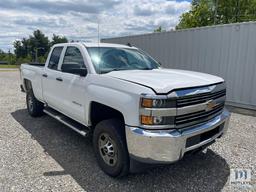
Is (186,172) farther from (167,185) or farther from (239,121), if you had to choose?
(239,121)

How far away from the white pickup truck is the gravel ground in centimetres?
35

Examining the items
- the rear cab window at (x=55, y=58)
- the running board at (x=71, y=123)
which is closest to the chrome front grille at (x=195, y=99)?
the running board at (x=71, y=123)

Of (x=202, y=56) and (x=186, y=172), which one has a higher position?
(x=202, y=56)

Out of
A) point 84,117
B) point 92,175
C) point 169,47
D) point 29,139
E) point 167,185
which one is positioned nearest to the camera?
point 167,185

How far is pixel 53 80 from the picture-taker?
4605 mm

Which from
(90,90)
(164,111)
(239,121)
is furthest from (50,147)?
(239,121)

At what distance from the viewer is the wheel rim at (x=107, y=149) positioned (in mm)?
3113

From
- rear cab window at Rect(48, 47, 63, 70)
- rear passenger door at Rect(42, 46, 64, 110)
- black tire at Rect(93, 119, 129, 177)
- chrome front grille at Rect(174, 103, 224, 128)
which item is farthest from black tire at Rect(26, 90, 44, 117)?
chrome front grille at Rect(174, 103, 224, 128)

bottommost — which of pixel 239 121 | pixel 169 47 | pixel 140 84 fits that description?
pixel 239 121

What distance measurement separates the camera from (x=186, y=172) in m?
3.37

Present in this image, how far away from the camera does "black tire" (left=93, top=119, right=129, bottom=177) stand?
2943 millimetres

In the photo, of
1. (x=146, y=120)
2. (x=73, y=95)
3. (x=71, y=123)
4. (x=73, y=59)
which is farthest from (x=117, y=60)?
(x=146, y=120)

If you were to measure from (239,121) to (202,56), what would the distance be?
330 cm
